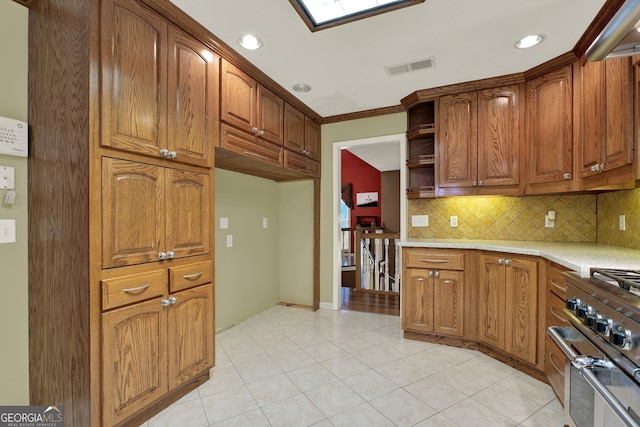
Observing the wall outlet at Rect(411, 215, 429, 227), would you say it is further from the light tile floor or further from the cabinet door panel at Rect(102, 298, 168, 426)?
the cabinet door panel at Rect(102, 298, 168, 426)

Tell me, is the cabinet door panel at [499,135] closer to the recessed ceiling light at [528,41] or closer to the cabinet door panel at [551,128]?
the cabinet door panel at [551,128]

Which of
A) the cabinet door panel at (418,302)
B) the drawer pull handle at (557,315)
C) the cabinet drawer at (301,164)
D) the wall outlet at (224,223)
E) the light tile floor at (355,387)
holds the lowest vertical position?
the light tile floor at (355,387)

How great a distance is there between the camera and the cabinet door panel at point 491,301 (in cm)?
233

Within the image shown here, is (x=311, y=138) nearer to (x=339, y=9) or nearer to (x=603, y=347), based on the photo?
(x=339, y=9)

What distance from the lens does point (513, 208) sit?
9.55 ft

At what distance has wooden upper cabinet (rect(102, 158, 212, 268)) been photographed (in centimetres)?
148

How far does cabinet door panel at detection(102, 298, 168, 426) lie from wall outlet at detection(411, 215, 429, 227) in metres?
2.64

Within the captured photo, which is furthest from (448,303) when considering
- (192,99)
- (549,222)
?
(192,99)

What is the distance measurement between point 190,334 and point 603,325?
2.12 m

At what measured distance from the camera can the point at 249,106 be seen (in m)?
2.45

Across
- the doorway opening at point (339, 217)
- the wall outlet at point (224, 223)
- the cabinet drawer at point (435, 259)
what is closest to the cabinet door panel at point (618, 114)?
the cabinet drawer at point (435, 259)

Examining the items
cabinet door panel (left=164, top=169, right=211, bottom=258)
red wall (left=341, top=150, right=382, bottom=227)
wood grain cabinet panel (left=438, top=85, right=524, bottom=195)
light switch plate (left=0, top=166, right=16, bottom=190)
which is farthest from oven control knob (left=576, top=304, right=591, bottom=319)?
red wall (left=341, top=150, right=382, bottom=227)

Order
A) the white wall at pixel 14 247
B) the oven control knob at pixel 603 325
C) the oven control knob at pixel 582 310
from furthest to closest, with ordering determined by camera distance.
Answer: the white wall at pixel 14 247, the oven control knob at pixel 582 310, the oven control knob at pixel 603 325

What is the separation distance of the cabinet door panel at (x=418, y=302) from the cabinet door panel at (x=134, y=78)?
2.37m
